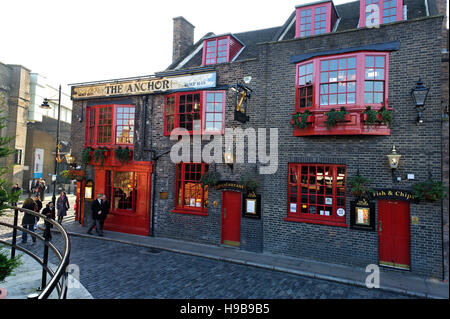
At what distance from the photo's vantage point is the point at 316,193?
10.4 meters

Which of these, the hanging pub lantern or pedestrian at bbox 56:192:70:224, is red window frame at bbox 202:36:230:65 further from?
pedestrian at bbox 56:192:70:224

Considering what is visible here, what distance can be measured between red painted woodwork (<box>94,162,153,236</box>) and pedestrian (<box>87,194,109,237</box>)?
963 millimetres

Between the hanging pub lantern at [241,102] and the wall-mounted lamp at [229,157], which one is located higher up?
the hanging pub lantern at [241,102]

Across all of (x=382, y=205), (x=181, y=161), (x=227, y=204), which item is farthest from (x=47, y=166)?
(x=382, y=205)

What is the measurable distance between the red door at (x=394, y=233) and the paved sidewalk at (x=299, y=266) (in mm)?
462

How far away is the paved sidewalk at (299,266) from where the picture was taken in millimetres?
7907

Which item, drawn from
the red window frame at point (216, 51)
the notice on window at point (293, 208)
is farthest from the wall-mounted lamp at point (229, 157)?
the red window frame at point (216, 51)

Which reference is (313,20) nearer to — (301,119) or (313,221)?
(301,119)

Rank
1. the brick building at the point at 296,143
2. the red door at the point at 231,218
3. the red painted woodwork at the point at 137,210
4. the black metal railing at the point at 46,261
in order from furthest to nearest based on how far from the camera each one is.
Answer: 1. the red painted woodwork at the point at 137,210
2. the red door at the point at 231,218
3. the brick building at the point at 296,143
4. the black metal railing at the point at 46,261

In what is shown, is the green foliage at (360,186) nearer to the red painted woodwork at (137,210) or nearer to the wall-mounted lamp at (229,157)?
the wall-mounted lamp at (229,157)

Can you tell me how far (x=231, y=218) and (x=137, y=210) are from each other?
4.89 meters

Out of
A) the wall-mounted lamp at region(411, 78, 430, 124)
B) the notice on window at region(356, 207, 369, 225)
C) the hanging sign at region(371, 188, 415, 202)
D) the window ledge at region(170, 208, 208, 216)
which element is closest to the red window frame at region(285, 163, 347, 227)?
the notice on window at region(356, 207, 369, 225)

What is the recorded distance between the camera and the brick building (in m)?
9.15

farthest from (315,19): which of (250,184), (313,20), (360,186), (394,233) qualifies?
(394,233)
